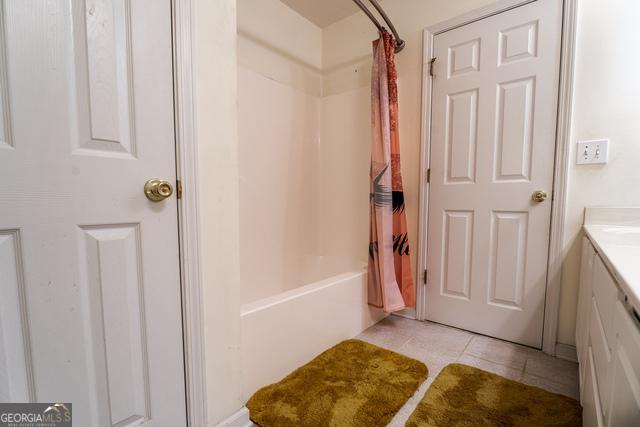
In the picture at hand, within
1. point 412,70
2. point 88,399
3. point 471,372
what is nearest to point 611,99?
point 412,70

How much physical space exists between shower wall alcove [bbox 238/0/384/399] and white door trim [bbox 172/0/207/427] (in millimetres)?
592

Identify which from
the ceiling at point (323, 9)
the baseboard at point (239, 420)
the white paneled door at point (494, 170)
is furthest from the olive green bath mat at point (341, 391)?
the ceiling at point (323, 9)

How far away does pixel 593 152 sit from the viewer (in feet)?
4.36

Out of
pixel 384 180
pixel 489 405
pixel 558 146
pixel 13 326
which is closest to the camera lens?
pixel 13 326

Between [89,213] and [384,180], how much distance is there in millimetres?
1439

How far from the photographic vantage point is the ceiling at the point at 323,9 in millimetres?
1983

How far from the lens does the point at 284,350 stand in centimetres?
126

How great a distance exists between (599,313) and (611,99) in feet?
3.80

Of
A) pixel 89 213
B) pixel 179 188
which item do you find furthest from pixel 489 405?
pixel 89 213

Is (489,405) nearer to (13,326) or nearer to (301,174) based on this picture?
(13,326)

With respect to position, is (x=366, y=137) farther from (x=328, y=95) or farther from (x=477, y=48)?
(x=477, y=48)

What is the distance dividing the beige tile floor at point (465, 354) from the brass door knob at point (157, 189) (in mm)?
1160

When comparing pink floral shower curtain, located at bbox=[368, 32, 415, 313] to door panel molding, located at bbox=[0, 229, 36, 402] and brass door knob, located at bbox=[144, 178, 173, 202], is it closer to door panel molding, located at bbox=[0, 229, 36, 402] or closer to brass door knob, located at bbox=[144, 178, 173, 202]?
brass door knob, located at bbox=[144, 178, 173, 202]

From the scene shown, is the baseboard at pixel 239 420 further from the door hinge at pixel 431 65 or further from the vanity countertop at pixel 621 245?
the door hinge at pixel 431 65
